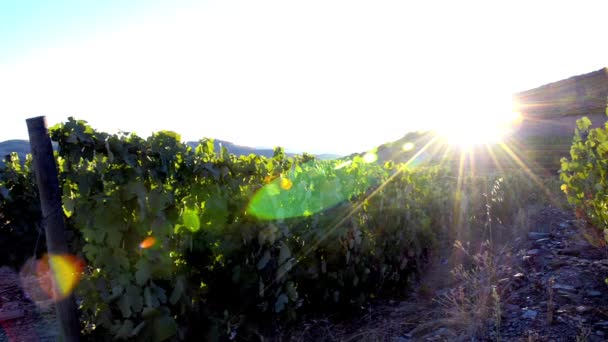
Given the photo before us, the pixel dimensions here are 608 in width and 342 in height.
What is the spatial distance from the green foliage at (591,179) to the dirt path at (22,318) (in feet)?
19.8

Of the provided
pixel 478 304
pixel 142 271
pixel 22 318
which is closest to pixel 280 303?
pixel 142 271

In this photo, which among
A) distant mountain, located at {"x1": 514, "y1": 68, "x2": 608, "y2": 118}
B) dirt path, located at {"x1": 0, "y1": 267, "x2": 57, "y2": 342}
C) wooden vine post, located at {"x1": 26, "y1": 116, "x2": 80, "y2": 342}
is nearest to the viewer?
wooden vine post, located at {"x1": 26, "y1": 116, "x2": 80, "y2": 342}

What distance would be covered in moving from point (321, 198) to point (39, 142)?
2.55 meters

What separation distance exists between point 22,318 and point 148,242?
2.99 metres

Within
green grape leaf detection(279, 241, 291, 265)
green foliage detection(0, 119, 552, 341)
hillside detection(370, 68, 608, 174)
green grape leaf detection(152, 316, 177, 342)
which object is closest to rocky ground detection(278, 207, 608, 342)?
green foliage detection(0, 119, 552, 341)

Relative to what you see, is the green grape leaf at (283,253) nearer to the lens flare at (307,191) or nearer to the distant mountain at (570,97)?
the lens flare at (307,191)

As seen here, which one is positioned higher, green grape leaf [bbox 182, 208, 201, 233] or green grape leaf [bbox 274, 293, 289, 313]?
green grape leaf [bbox 182, 208, 201, 233]

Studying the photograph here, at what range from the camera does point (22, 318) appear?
4.68 metres

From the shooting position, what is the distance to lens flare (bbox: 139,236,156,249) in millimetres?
2850

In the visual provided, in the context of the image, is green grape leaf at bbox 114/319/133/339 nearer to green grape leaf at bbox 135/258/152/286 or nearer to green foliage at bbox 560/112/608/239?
green grape leaf at bbox 135/258/152/286

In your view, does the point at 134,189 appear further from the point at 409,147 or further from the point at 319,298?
the point at 409,147

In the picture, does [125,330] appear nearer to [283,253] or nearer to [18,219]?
[283,253]

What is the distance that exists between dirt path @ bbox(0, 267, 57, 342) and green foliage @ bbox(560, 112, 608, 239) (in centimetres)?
605

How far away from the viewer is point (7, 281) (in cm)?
620
